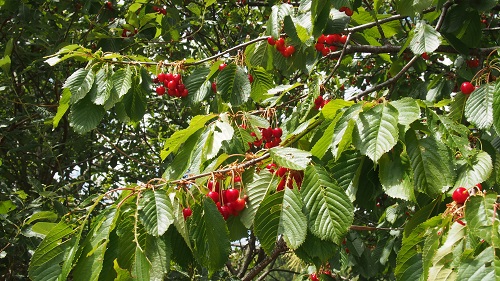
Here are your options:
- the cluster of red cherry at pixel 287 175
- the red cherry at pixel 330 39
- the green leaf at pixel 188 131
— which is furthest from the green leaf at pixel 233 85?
the cluster of red cherry at pixel 287 175

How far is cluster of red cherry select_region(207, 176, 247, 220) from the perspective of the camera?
1484 mm

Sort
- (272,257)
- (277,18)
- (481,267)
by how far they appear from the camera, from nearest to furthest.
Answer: (481,267), (277,18), (272,257)

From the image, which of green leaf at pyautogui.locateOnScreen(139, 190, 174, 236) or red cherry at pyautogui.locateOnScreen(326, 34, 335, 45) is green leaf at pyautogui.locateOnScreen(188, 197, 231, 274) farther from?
red cherry at pyautogui.locateOnScreen(326, 34, 335, 45)

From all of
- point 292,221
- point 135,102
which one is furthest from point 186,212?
point 135,102

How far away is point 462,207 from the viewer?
1.24 m

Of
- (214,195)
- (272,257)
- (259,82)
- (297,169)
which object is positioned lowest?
(272,257)

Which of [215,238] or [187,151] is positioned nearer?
[215,238]

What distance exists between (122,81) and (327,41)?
42.4 inches

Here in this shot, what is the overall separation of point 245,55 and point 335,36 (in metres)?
0.47

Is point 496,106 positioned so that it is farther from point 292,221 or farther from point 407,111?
point 292,221

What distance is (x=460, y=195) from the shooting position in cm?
129

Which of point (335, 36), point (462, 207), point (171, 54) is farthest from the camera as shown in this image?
point (171, 54)

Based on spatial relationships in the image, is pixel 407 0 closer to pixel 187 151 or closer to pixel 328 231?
pixel 187 151

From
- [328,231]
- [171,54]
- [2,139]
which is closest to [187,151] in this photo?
[328,231]
